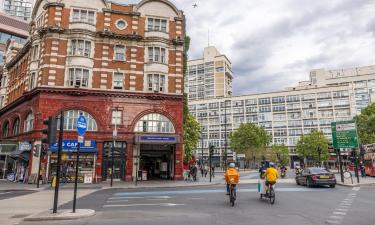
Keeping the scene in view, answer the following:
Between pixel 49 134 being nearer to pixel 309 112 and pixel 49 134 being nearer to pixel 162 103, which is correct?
pixel 162 103

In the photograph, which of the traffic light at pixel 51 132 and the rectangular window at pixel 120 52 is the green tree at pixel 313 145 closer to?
the rectangular window at pixel 120 52

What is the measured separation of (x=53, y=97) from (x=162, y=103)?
34.9 ft

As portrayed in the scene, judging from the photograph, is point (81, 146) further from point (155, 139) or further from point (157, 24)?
point (157, 24)

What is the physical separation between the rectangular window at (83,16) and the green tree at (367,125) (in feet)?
173

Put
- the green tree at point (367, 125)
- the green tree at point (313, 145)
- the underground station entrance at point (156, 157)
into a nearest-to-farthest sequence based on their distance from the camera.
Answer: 1. the underground station entrance at point (156, 157)
2. the green tree at point (367, 125)
3. the green tree at point (313, 145)

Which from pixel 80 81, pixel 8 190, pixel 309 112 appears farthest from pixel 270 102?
pixel 8 190

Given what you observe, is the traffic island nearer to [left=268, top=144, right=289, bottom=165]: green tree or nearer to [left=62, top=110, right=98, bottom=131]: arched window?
[left=62, top=110, right=98, bottom=131]: arched window

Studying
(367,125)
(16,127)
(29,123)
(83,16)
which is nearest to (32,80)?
(29,123)

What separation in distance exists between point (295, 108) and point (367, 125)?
38250 mm

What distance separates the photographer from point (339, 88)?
92.0 m

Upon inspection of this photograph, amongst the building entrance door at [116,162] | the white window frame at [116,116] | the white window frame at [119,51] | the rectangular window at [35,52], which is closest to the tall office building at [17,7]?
the rectangular window at [35,52]

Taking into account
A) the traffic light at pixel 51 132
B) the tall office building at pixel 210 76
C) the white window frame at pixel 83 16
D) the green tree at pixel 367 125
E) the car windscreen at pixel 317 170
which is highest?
the tall office building at pixel 210 76

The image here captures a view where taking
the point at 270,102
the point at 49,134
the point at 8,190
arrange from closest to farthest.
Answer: the point at 49,134 → the point at 8,190 → the point at 270,102

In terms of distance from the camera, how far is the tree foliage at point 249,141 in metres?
80.0
